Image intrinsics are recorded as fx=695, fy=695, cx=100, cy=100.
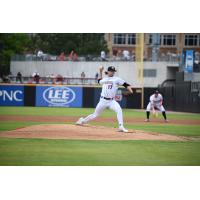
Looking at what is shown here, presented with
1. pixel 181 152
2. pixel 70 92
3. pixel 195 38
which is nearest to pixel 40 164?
pixel 181 152

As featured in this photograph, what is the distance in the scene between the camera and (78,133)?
1127cm

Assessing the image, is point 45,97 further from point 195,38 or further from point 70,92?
point 195,38

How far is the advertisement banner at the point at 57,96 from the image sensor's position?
13.9m

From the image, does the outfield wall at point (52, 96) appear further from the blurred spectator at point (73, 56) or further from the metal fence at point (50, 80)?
the blurred spectator at point (73, 56)

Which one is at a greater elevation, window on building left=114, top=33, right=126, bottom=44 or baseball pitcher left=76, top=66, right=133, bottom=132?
window on building left=114, top=33, right=126, bottom=44

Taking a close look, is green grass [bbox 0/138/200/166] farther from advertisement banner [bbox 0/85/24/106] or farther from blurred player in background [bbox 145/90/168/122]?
blurred player in background [bbox 145/90/168/122]

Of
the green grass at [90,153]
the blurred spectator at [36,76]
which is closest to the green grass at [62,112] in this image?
the blurred spectator at [36,76]

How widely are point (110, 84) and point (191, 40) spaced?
5.23 feet

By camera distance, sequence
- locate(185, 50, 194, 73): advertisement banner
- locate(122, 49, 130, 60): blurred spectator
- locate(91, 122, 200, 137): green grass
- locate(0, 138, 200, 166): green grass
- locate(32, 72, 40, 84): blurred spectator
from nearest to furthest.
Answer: locate(0, 138, 200, 166): green grass
locate(91, 122, 200, 137): green grass
locate(32, 72, 40, 84): blurred spectator
locate(185, 50, 194, 73): advertisement banner
locate(122, 49, 130, 60): blurred spectator

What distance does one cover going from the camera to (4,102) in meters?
10.7

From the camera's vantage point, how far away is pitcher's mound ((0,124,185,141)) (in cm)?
1105

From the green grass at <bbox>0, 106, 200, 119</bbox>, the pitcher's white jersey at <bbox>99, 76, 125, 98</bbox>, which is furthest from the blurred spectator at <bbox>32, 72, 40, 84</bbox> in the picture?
the pitcher's white jersey at <bbox>99, 76, 125, 98</bbox>

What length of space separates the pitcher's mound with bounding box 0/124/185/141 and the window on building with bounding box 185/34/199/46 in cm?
155
